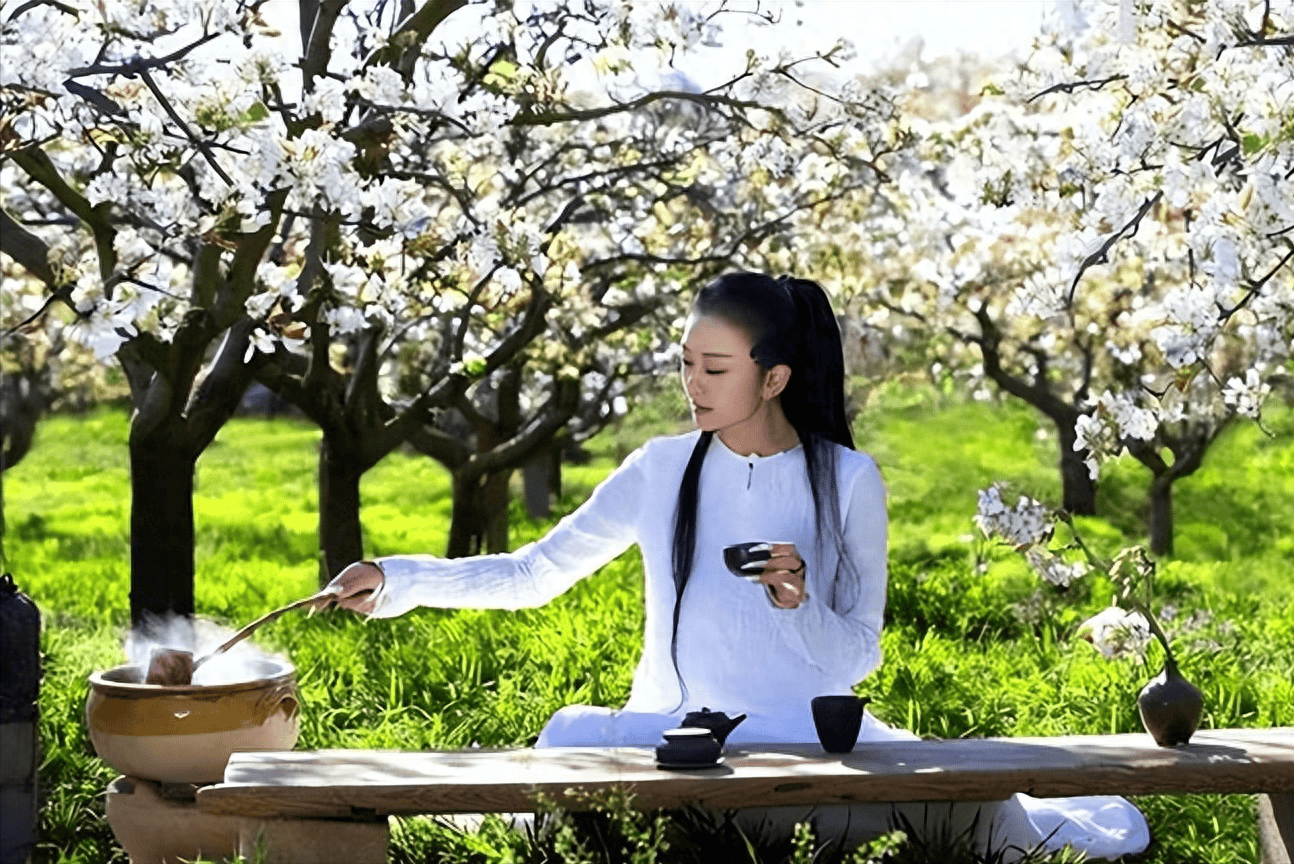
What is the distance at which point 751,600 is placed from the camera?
465cm

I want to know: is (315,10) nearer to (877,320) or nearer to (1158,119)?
(1158,119)

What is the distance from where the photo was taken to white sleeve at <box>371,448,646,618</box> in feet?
15.3

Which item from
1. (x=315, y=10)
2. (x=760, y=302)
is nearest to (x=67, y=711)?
(x=315, y=10)

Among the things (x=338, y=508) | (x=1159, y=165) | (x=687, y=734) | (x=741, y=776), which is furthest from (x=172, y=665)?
(x=338, y=508)

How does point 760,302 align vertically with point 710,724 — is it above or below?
above

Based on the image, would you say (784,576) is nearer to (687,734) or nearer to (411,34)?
(687,734)

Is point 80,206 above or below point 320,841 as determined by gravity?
above

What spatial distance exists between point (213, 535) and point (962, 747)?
44.0 ft

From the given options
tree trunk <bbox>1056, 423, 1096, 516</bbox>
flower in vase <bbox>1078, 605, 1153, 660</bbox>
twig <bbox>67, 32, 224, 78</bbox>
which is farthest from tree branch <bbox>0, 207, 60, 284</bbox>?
tree trunk <bbox>1056, 423, 1096, 516</bbox>

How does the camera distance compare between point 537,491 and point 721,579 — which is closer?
point 721,579

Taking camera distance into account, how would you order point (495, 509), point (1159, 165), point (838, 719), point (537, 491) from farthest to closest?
point (537, 491)
point (495, 509)
point (1159, 165)
point (838, 719)

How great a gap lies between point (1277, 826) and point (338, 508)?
264 inches

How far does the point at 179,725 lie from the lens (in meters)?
4.32

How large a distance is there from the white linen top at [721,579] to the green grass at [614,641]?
653 mm
